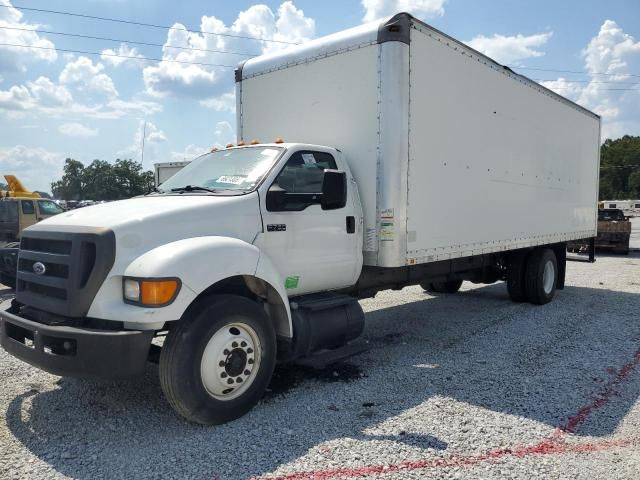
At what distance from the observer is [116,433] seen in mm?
3938

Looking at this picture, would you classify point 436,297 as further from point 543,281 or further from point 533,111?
point 533,111

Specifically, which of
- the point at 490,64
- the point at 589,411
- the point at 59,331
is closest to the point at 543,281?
the point at 490,64

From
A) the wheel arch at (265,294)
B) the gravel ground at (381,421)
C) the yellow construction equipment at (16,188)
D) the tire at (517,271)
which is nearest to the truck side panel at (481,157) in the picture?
the tire at (517,271)

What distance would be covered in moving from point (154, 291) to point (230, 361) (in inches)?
33.6

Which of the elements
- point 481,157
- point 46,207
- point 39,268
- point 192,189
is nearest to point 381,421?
point 192,189

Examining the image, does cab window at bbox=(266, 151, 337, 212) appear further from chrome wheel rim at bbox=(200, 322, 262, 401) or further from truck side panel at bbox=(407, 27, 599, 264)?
chrome wheel rim at bbox=(200, 322, 262, 401)

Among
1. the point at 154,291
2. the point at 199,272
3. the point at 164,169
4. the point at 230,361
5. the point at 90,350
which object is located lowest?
the point at 230,361

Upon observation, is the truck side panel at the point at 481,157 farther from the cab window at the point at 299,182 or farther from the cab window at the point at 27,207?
the cab window at the point at 27,207

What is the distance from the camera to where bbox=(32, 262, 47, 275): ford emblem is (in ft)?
13.3

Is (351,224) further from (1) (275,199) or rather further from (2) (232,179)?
(2) (232,179)

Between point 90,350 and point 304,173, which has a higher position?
point 304,173

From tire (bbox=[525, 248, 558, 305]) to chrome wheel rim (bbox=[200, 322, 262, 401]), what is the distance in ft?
20.4

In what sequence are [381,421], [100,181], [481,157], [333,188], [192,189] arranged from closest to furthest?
[381,421] → [333,188] → [192,189] → [481,157] → [100,181]

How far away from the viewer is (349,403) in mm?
4562
